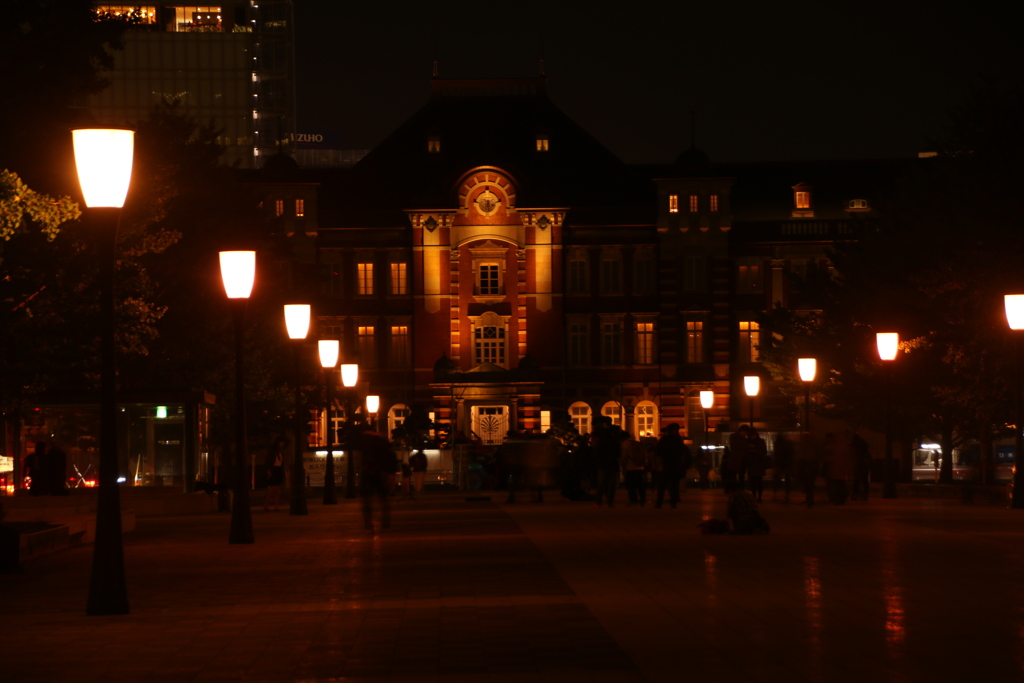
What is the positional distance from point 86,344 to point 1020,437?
55.4ft

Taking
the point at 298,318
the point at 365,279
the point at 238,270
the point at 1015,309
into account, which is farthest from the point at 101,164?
the point at 365,279

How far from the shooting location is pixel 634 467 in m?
32.0

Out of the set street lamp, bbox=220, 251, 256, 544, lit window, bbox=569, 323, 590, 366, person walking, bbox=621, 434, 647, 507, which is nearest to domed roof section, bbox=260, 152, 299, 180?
lit window, bbox=569, 323, 590, 366

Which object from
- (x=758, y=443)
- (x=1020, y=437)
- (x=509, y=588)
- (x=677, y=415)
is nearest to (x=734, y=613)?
(x=509, y=588)

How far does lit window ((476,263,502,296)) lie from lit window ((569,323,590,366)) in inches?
170

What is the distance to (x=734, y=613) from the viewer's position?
38.1ft

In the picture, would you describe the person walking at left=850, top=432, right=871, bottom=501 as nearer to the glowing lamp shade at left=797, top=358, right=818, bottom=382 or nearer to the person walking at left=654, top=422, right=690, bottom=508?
the glowing lamp shade at left=797, top=358, right=818, bottom=382

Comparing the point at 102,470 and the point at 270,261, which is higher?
the point at 270,261

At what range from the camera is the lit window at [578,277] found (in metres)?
76.9

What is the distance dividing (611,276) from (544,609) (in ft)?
214

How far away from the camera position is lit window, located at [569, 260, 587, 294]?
252 ft

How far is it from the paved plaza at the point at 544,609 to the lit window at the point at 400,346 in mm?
54774

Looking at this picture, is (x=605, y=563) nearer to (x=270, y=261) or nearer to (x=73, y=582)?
(x=73, y=582)

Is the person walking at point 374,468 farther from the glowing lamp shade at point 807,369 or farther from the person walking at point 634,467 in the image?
the glowing lamp shade at point 807,369
